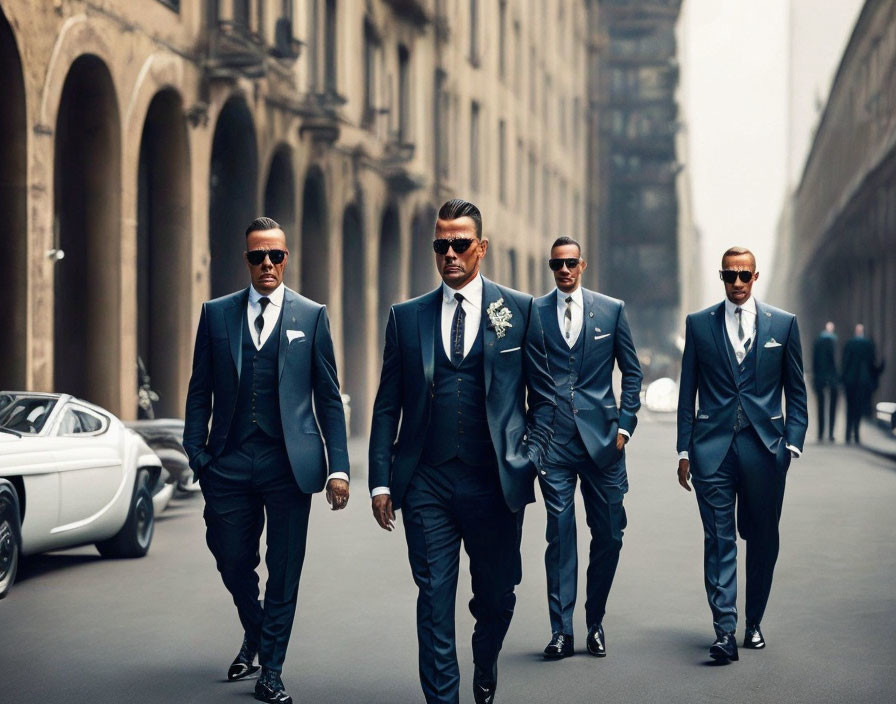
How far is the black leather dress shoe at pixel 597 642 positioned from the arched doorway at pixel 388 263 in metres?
24.3

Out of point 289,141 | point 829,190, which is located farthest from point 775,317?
point 829,190

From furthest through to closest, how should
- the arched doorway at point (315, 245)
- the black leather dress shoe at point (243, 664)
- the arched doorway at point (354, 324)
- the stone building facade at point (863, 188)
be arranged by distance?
the stone building facade at point (863, 188) < the arched doorway at point (354, 324) < the arched doorway at point (315, 245) < the black leather dress shoe at point (243, 664)

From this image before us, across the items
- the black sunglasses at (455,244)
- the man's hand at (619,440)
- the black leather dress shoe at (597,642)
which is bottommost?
the black leather dress shoe at (597,642)

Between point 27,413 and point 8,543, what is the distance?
56.0 inches

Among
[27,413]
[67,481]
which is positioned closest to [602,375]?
[67,481]

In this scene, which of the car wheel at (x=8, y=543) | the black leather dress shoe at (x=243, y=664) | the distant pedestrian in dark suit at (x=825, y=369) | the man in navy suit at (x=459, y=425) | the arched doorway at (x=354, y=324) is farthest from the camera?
the arched doorway at (x=354, y=324)

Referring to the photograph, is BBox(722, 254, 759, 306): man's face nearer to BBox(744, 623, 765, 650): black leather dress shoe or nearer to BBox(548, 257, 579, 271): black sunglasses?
BBox(548, 257, 579, 271): black sunglasses

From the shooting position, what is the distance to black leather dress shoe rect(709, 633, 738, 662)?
6.96 meters

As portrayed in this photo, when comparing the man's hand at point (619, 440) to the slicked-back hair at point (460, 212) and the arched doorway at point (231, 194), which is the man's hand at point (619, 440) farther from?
the arched doorway at point (231, 194)

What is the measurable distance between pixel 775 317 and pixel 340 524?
21.7 feet

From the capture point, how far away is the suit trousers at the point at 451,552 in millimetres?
5398

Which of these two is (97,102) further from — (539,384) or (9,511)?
(539,384)

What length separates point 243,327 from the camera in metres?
6.39

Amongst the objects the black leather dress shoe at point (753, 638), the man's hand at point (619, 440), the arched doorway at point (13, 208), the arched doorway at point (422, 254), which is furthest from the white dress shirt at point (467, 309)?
the arched doorway at point (422, 254)
